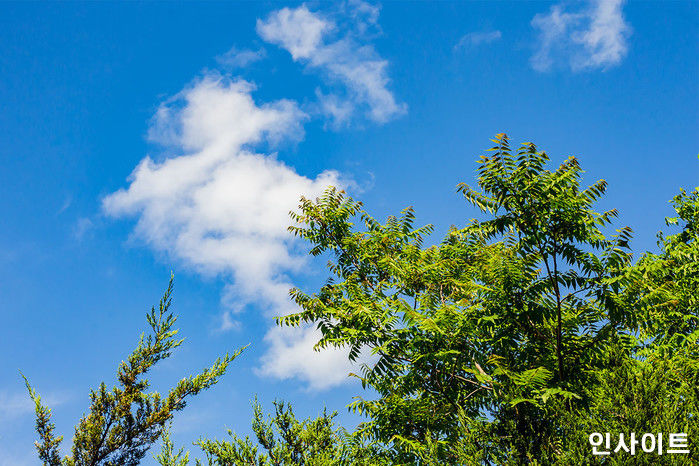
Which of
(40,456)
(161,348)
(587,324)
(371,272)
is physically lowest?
(40,456)

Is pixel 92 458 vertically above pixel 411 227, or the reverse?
pixel 411 227

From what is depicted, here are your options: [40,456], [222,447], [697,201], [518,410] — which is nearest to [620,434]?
[518,410]

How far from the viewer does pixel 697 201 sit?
1755 cm

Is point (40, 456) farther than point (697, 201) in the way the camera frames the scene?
No

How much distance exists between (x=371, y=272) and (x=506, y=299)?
5099 mm

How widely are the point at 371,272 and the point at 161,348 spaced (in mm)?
6014

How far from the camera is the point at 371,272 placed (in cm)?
1460

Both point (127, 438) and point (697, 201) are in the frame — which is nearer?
point (127, 438)

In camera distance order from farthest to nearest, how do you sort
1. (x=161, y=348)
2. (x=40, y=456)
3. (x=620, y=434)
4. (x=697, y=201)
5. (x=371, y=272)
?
(x=697, y=201) → (x=371, y=272) → (x=161, y=348) → (x=40, y=456) → (x=620, y=434)

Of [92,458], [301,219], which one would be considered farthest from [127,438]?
[301,219]

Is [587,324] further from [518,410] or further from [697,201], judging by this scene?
[697,201]

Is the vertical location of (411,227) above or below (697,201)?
below

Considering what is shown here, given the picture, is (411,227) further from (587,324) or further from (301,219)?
(587,324)

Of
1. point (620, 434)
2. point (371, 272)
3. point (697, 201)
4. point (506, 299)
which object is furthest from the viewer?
point (697, 201)
